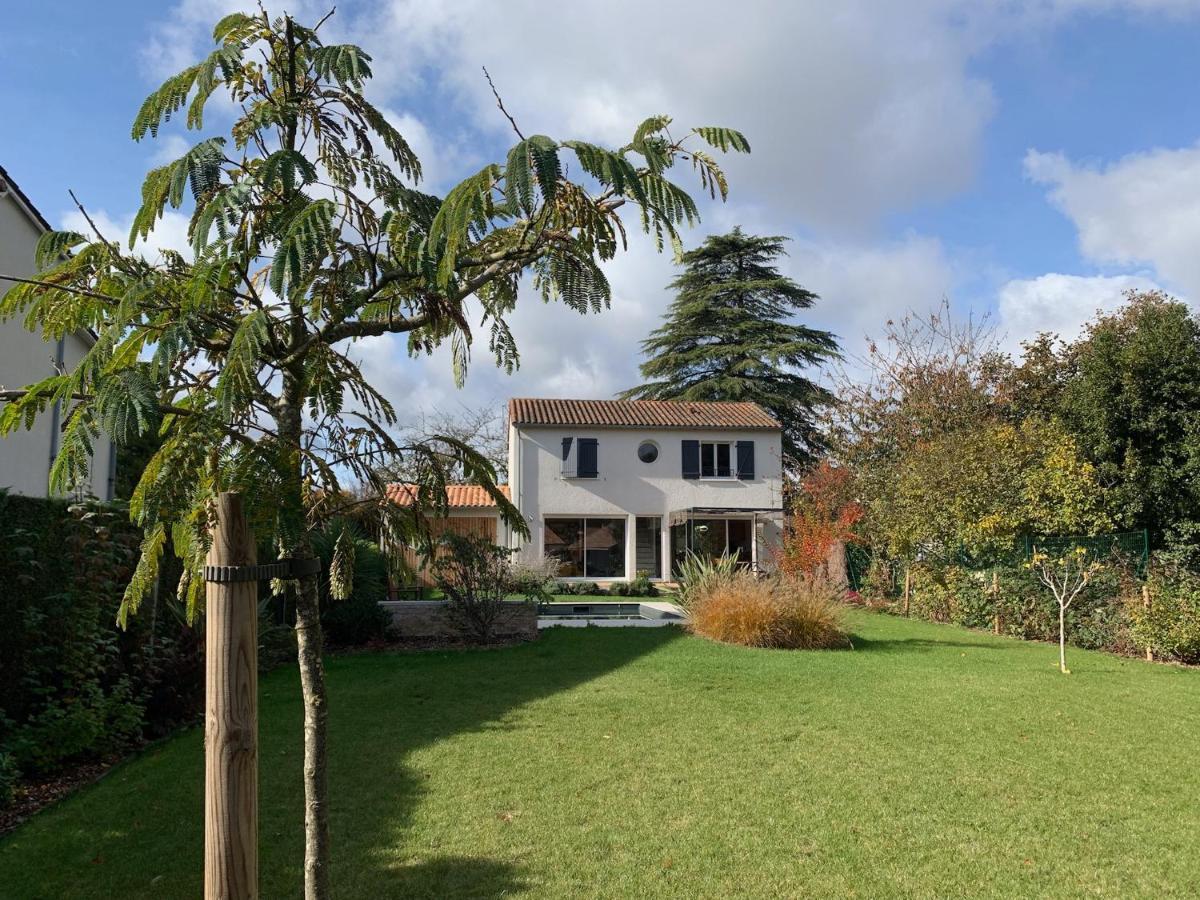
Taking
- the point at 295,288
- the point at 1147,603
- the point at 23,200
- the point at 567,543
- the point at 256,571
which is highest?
the point at 23,200

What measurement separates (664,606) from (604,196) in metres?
17.7

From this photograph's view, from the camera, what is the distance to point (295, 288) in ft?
8.22

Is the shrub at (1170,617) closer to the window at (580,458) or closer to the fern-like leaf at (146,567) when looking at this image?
the fern-like leaf at (146,567)

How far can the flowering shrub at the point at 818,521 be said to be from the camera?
21312mm

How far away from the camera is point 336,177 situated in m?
3.10

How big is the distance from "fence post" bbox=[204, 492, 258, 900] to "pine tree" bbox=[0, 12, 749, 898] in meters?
0.16

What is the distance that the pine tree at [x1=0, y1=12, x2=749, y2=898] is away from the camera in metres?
2.42

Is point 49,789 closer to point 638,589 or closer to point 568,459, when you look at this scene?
point 638,589

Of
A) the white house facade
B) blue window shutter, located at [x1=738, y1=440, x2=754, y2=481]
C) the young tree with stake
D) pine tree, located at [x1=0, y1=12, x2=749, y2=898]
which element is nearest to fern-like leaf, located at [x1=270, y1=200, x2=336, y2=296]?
pine tree, located at [x1=0, y1=12, x2=749, y2=898]

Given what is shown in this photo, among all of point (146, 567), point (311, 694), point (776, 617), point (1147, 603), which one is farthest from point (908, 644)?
point (146, 567)

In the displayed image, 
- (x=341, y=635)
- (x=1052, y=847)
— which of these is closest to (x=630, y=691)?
(x=1052, y=847)

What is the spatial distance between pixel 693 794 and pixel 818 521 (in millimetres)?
18281

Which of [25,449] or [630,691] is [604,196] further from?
[25,449]

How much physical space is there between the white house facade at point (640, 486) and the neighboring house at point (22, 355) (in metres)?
15.2
